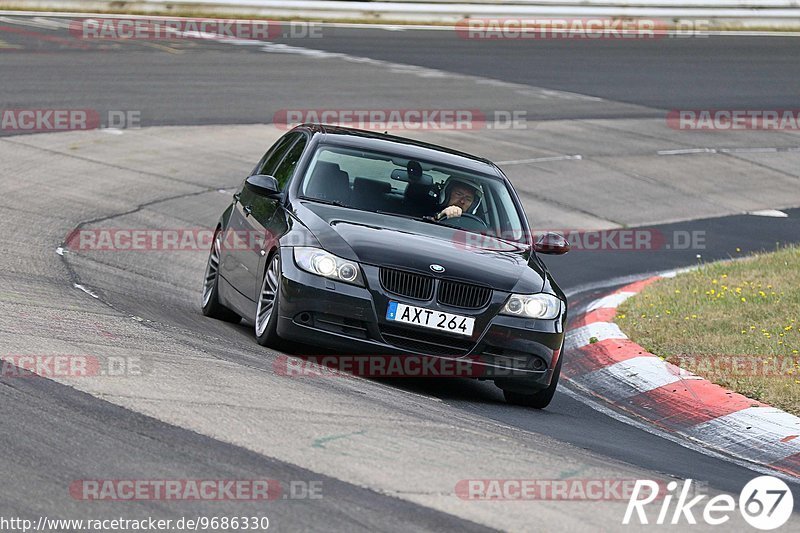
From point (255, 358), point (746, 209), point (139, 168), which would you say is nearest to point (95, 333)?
point (255, 358)

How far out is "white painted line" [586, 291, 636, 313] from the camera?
1208cm

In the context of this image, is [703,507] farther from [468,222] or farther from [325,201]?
[325,201]

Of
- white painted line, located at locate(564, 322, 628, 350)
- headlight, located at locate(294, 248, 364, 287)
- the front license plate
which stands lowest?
white painted line, located at locate(564, 322, 628, 350)

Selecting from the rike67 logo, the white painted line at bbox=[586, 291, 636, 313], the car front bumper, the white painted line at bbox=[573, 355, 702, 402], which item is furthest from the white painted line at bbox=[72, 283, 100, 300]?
the rike67 logo

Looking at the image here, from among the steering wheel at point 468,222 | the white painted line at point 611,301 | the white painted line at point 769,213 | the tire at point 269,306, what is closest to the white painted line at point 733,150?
the white painted line at point 769,213

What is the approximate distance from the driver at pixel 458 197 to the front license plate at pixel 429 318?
4.28 ft

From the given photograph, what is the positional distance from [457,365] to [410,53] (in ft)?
68.0

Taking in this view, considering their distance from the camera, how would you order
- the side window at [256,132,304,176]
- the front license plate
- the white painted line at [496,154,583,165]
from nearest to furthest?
the front license plate, the side window at [256,132,304,176], the white painted line at [496,154,583,165]

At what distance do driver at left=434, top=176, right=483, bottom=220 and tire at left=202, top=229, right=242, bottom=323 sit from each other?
183cm

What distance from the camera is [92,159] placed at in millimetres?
16562

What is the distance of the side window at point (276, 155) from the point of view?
33.9 ft

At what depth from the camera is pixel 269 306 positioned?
28.2 feet

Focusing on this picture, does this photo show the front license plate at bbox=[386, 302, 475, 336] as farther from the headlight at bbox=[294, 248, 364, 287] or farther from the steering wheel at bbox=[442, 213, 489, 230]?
the steering wheel at bbox=[442, 213, 489, 230]

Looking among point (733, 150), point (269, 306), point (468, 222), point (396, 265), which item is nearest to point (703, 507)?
point (396, 265)
